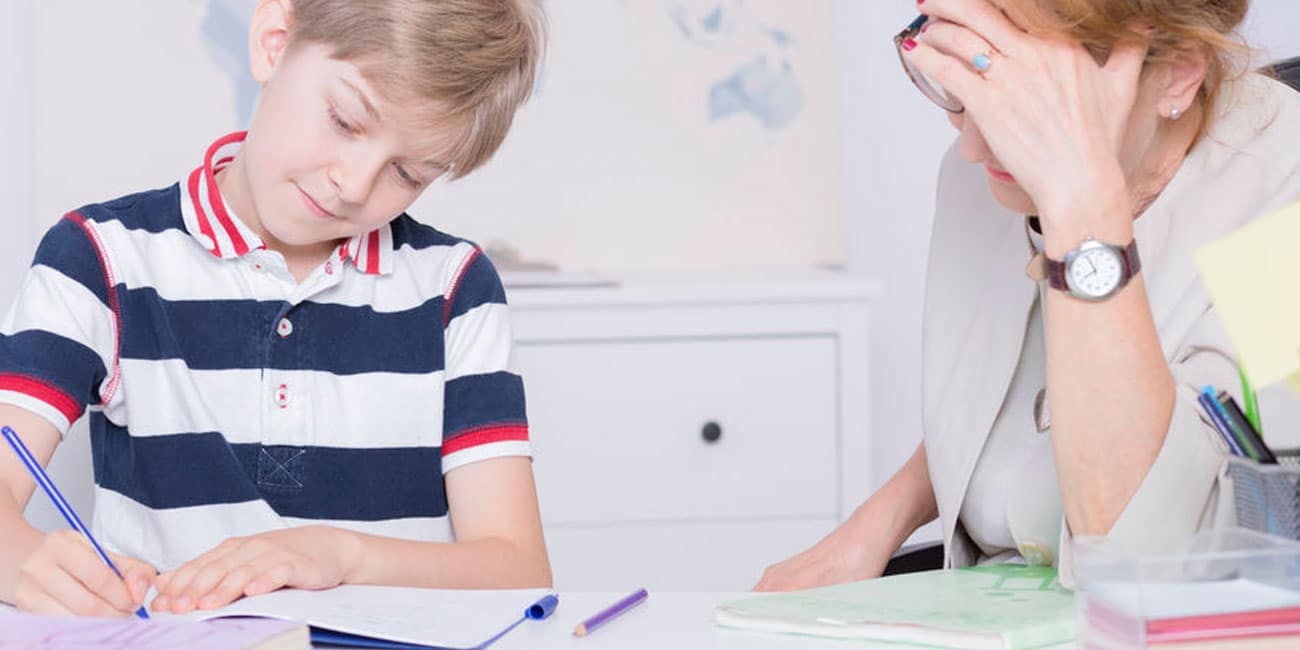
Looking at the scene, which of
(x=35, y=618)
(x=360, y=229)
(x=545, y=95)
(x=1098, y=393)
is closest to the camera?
(x=35, y=618)

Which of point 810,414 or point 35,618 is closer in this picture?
point 35,618

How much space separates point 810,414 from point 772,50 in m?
0.72

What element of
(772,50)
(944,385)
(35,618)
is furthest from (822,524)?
(35,618)

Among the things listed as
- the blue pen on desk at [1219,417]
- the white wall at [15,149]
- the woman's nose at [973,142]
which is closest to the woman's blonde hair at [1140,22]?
the woman's nose at [973,142]

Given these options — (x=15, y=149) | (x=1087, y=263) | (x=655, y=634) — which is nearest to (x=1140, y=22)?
(x=1087, y=263)

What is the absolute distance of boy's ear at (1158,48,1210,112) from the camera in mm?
1180

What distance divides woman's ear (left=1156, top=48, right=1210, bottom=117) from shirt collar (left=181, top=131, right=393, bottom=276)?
2.47ft

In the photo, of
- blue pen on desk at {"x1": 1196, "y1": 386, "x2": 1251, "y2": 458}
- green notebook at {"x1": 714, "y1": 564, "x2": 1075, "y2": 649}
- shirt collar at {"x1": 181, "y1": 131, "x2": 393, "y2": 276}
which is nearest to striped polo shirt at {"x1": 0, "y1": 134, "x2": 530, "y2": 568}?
shirt collar at {"x1": 181, "y1": 131, "x2": 393, "y2": 276}

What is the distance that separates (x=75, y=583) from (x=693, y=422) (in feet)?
4.58

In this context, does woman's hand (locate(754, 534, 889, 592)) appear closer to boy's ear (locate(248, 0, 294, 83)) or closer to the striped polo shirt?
the striped polo shirt

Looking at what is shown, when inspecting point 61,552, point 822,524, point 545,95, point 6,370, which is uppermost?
point 545,95

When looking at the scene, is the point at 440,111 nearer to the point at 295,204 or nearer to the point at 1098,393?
the point at 295,204

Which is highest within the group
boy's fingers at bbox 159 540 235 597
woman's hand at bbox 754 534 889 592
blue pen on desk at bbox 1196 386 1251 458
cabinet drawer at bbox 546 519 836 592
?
blue pen on desk at bbox 1196 386 1251 458

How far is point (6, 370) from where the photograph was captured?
4.18 ft
